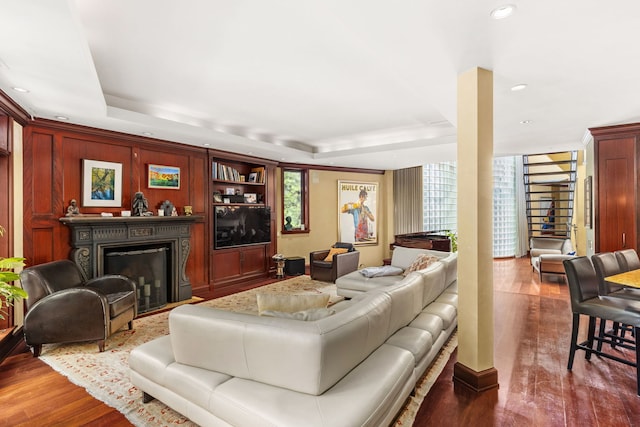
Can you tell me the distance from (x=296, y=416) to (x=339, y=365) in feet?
1.07

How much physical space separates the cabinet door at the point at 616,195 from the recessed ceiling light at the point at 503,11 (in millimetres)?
3828

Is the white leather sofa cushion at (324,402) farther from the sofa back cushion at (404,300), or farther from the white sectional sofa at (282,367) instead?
the sofa back cushion at (404,300)

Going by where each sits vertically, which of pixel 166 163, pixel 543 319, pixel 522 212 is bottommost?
pixel 543 319

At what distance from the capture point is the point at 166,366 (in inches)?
76.3

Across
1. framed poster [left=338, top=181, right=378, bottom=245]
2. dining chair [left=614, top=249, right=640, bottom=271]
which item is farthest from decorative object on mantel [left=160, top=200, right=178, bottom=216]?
dining chair [left=614, top=249, right=640, bottom=271]

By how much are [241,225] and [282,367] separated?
4718mm

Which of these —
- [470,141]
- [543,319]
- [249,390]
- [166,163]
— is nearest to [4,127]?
[166,163]

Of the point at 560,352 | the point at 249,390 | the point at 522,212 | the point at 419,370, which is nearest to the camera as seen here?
the point at 249,390

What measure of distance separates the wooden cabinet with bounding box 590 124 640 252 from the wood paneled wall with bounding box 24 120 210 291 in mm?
5984

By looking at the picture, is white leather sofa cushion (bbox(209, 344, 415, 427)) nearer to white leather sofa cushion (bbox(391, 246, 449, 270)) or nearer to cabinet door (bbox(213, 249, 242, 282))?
white leather sofa cushion (bbox(391, 246, 449, 270))

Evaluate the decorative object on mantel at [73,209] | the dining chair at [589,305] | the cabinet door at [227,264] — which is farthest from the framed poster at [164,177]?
the dining chair at [589,305]

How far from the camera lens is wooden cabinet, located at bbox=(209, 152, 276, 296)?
5.68m

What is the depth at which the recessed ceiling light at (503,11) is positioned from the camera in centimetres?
165

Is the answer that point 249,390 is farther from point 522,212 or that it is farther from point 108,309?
point 522,212
